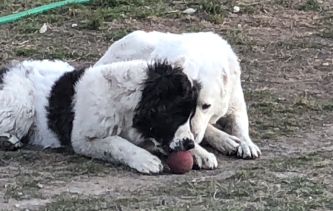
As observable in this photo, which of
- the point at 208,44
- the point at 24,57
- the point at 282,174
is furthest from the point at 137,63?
the point at 24,57

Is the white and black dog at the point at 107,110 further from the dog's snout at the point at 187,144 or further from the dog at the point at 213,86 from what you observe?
the dog at the point at 213,86

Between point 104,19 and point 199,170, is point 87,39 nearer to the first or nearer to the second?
point 104,19

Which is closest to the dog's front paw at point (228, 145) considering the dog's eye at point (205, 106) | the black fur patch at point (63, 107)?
the dog's eye at point (205, 106)

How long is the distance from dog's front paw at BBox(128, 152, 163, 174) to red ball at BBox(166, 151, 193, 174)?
0.26ft

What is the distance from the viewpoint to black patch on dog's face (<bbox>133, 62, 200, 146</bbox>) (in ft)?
22.9

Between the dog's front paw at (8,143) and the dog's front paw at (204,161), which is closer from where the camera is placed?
the dog's front paw at (204,161)

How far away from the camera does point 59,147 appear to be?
25.0 ft

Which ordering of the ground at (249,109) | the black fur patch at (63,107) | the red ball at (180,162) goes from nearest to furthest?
the ground at (249,109) → the red ball at (180,162) → the black fur patch at (63,107)

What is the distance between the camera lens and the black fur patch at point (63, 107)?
745 cm

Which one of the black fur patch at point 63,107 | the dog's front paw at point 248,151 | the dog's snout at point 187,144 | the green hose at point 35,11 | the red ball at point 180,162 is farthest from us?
the green hose at point 35,11

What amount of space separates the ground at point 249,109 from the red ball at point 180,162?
0.19 feet

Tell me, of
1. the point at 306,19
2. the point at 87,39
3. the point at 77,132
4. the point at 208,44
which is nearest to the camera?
the point at 77,132

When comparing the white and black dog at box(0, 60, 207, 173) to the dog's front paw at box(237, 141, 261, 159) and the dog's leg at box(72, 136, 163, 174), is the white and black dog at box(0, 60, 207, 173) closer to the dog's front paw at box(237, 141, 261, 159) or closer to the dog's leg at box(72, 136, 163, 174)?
the dog's leg at box(72, 136, 163, 174)

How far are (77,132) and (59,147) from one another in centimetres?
40
